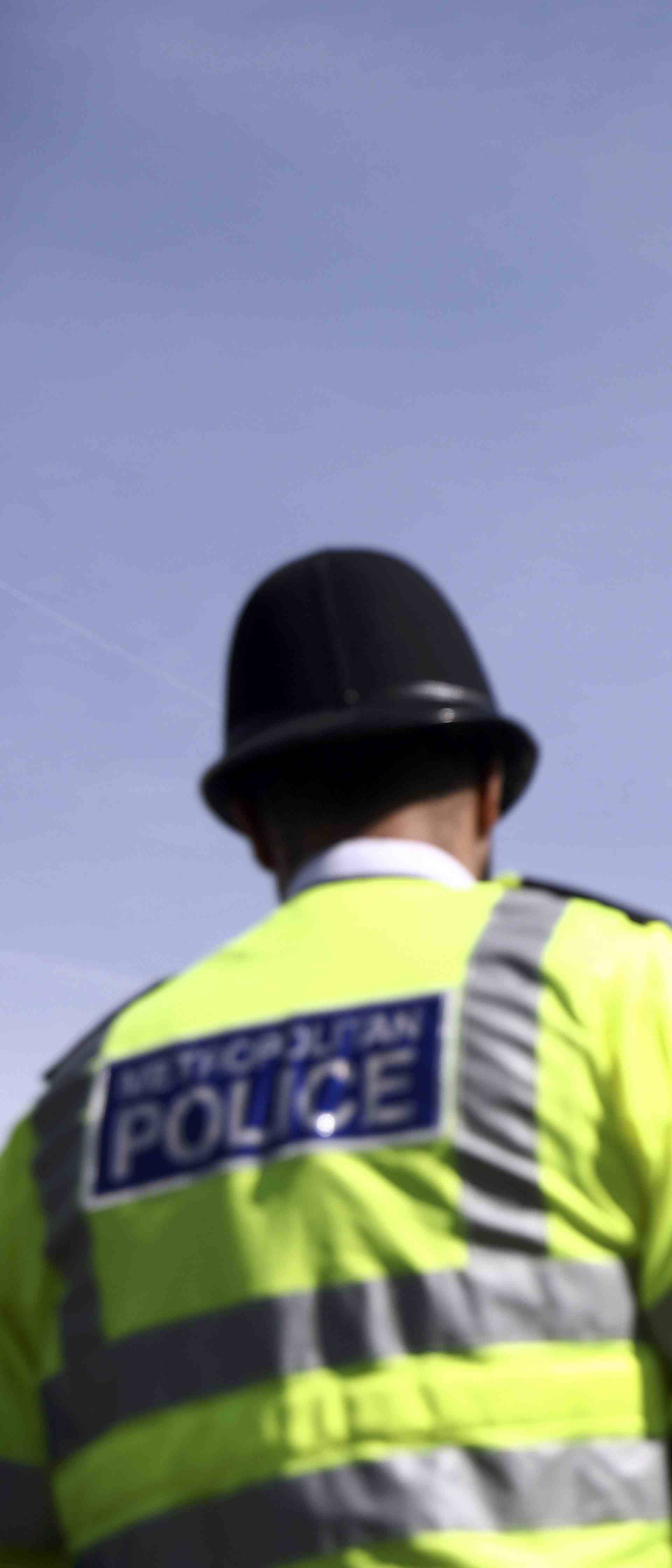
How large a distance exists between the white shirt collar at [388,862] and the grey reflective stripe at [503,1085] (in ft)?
0.72

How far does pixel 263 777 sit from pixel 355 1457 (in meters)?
1.27

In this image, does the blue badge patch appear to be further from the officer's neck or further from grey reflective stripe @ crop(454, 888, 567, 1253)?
the officer's neck

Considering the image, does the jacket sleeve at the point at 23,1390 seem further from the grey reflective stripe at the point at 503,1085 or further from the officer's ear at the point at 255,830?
the grey reflective stripe at the point at 503,1085

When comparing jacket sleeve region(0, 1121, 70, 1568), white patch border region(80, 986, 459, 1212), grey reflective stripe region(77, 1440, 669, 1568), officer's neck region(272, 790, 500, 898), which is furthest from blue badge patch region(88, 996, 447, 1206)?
grey reflective stripe region(77, 1440, 669, 1568)

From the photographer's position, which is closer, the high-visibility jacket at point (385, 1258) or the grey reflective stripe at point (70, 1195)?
the high-visibility jacket at point (385, 1258)

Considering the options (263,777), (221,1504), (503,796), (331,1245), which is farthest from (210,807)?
(221,1504)

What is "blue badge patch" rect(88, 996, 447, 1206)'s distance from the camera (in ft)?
10.2

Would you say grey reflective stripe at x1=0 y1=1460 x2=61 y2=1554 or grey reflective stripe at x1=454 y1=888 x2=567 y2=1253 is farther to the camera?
grey reflective stripe at x1=0 y1=1460 x2=61 y2=1554

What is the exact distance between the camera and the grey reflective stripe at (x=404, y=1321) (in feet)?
9.70

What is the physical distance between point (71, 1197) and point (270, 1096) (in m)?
0.44

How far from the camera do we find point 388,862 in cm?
345

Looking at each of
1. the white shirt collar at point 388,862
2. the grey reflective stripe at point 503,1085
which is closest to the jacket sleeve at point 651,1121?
Result: the grey reflective stripe at point 503,1085

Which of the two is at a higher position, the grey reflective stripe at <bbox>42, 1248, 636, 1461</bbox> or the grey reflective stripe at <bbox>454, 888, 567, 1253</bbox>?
the grey reflective stripe at <bbox>454, 888, 567, 1253</bbox>

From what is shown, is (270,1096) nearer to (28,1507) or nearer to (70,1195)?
(70,1195)
